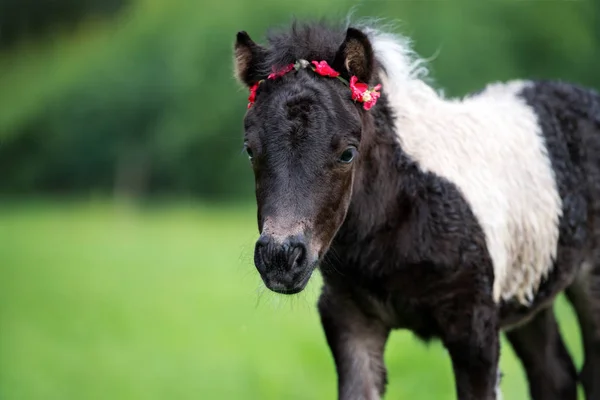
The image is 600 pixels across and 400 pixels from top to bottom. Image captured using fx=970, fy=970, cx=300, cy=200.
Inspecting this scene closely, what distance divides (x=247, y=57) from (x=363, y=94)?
2.00 feet

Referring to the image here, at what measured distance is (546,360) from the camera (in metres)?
6.58

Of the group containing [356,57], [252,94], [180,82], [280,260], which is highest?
[180,82]

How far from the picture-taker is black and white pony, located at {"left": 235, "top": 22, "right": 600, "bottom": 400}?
428 cm

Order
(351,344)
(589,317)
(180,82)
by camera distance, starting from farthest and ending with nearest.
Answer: (180,82) < (589,317) < (351,344)

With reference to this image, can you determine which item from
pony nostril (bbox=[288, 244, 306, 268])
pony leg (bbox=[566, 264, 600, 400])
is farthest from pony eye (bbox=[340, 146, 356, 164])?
pony leg (bbox=[566, 264, 600, 400])

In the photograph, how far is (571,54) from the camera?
27.4 meters

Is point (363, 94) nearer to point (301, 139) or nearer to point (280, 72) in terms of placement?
point (280, 72)

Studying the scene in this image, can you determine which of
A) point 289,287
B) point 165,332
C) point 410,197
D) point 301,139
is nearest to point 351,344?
point 410,197

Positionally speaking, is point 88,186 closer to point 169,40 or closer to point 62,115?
point 62,115

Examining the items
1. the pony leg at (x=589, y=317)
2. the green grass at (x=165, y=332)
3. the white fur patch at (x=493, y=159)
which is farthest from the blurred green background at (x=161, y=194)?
the pony leg at (x=589, y=317)

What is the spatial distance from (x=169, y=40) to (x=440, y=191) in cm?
2985

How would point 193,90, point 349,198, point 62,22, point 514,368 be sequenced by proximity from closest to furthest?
1. point 349,198
2. point 514,368
3. point 62,22
4. point 193,90

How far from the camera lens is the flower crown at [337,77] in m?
4.52

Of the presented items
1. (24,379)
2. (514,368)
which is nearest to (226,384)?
(24,379)
